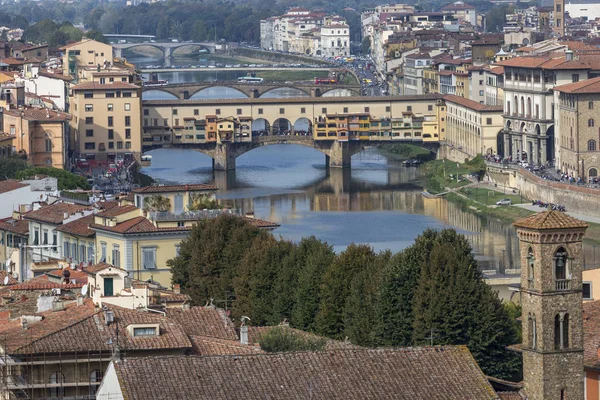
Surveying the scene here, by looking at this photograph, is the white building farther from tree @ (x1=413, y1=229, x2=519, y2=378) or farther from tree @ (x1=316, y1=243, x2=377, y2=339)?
tree @ (x1=413, y1=229, x2=519, y2=378)

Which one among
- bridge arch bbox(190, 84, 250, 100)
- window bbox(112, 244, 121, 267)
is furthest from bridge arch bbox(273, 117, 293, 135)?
window bbox(112, 244, 121, 267)

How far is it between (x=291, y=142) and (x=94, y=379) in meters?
61.9

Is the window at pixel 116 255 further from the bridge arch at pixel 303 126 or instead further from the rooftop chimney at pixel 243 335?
the bridge arch at pixel 303 126

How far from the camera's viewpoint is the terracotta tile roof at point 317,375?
54.9 ft

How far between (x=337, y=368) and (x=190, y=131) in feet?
208

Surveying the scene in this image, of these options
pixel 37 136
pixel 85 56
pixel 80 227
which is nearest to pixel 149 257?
pixel 80 227

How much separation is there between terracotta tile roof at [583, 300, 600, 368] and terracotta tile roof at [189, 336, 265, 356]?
2921 millimetres

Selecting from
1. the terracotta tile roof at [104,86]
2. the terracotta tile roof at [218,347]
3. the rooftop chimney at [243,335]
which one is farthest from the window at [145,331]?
the terracotta tile roof at [104,86]

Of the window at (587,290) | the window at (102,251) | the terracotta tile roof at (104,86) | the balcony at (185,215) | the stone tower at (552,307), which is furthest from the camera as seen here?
the terracotta tile roof at (104,86)

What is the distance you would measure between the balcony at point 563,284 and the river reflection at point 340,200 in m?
15.3

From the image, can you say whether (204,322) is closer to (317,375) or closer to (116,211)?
(317,375)

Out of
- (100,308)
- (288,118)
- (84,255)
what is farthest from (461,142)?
(100,308)

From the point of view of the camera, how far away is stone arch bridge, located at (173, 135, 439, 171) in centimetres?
7731

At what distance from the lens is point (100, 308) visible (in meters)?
19.7
